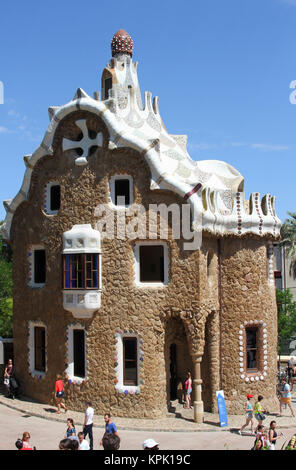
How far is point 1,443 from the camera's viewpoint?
49.9 ft

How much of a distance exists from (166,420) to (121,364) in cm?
228

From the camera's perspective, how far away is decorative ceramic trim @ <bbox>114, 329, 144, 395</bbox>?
17.8 metres

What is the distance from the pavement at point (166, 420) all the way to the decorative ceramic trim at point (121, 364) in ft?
2.93

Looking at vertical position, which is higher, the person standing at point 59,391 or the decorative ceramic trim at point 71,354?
the decorative ceramic trim at point 71,354

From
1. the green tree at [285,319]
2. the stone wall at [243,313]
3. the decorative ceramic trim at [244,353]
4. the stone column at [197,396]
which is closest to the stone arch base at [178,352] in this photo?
the stone column at [197,396]

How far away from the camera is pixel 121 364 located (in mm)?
18156

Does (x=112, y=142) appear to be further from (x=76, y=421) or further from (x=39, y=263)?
(x=76, y=421)

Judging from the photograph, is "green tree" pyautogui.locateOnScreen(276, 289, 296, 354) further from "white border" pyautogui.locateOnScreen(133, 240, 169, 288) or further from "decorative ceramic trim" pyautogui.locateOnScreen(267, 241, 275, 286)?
"white border" pyautogui.locateOnScreen(133, 240, 169, 288)

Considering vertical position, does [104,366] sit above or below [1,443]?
above

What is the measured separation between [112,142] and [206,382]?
8857mm

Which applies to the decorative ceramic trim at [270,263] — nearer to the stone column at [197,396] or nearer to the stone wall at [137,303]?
the stone wall at [137,303]

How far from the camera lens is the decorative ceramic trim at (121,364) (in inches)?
703

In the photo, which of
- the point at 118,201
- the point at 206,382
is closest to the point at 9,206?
the point at 118,201
